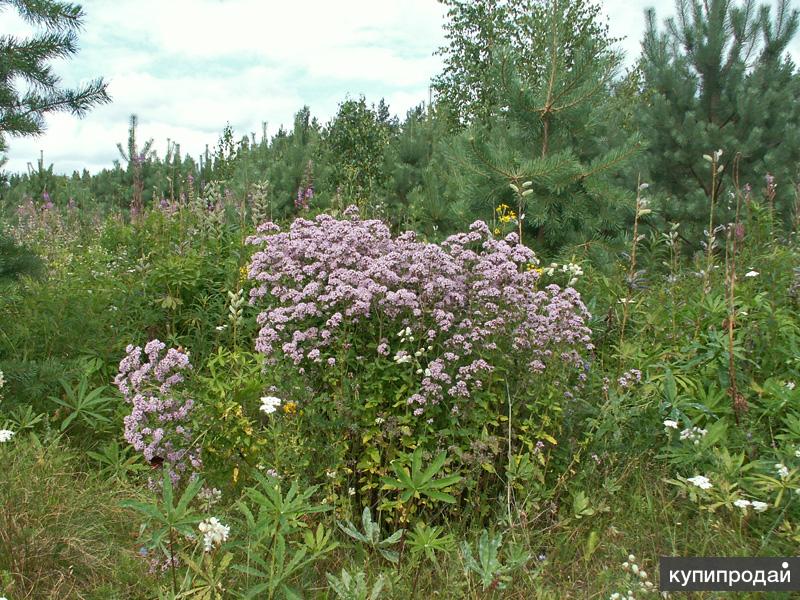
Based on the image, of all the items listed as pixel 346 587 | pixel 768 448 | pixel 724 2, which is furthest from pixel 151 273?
pixel 724 2

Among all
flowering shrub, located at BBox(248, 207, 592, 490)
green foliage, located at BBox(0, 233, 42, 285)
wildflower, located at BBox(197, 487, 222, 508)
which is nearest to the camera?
wildflower, located at BBox(197, 487, 222, 508)

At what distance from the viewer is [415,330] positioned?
10.4 feet

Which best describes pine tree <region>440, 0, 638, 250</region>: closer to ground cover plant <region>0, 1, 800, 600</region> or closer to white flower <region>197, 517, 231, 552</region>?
ground cover plant <region>0, 1, 800, 600</region>

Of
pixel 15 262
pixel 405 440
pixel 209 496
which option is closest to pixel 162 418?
pixel 209 496

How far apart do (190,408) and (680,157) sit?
8.06 meters

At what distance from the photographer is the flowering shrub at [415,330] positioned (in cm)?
308

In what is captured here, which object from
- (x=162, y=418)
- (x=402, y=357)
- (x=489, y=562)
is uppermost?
(x=402, y=357)

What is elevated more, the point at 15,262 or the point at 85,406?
the point at 15,262

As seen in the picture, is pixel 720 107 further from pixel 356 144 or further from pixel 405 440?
pixel 405 440

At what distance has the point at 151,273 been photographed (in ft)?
17.4

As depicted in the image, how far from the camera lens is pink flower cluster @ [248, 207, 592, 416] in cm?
309

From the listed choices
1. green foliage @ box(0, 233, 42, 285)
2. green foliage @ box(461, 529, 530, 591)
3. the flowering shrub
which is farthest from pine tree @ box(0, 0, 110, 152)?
green foliage @ box(461, 529, 530, 591)

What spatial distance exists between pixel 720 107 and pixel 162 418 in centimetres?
902

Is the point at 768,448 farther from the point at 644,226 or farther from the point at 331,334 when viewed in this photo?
the point at 644,226
